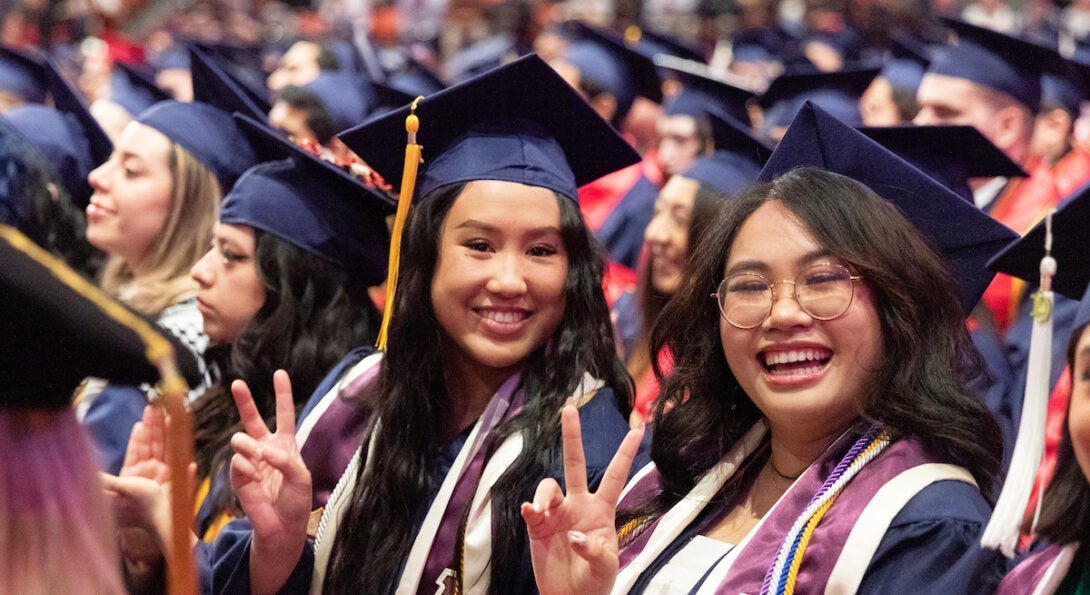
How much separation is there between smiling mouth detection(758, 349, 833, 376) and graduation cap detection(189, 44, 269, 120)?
89.8 inches

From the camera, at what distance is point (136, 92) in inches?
231

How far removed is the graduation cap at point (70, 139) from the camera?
15.3ft

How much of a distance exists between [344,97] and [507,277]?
3124 mm

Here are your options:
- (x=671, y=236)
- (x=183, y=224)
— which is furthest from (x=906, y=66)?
(x=183, y=224)

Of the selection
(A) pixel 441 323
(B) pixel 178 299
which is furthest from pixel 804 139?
(B) pixel 178 299

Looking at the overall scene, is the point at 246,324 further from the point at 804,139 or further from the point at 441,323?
the point at 804,139

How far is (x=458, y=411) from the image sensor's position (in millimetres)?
2775

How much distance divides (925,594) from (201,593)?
1.47 meters

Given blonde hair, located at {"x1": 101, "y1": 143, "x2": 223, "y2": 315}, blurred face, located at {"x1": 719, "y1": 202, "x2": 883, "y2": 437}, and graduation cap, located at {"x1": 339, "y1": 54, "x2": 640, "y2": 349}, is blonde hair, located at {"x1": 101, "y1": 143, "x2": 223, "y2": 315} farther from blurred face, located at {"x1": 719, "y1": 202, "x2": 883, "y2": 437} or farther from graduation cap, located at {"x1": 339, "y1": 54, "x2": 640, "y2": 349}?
blurred face, located at {"x1": 719, "y1": 202, "x2": 883, "y2": 437}

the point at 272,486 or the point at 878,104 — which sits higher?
the point at 878,104

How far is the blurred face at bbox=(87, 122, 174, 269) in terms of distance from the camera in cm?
391

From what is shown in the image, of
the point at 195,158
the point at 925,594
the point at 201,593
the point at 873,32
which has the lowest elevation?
the point at 201,593

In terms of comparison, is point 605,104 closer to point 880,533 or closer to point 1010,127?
point 1010,127

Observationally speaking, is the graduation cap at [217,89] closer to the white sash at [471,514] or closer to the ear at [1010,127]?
the white sash at [471,514]
